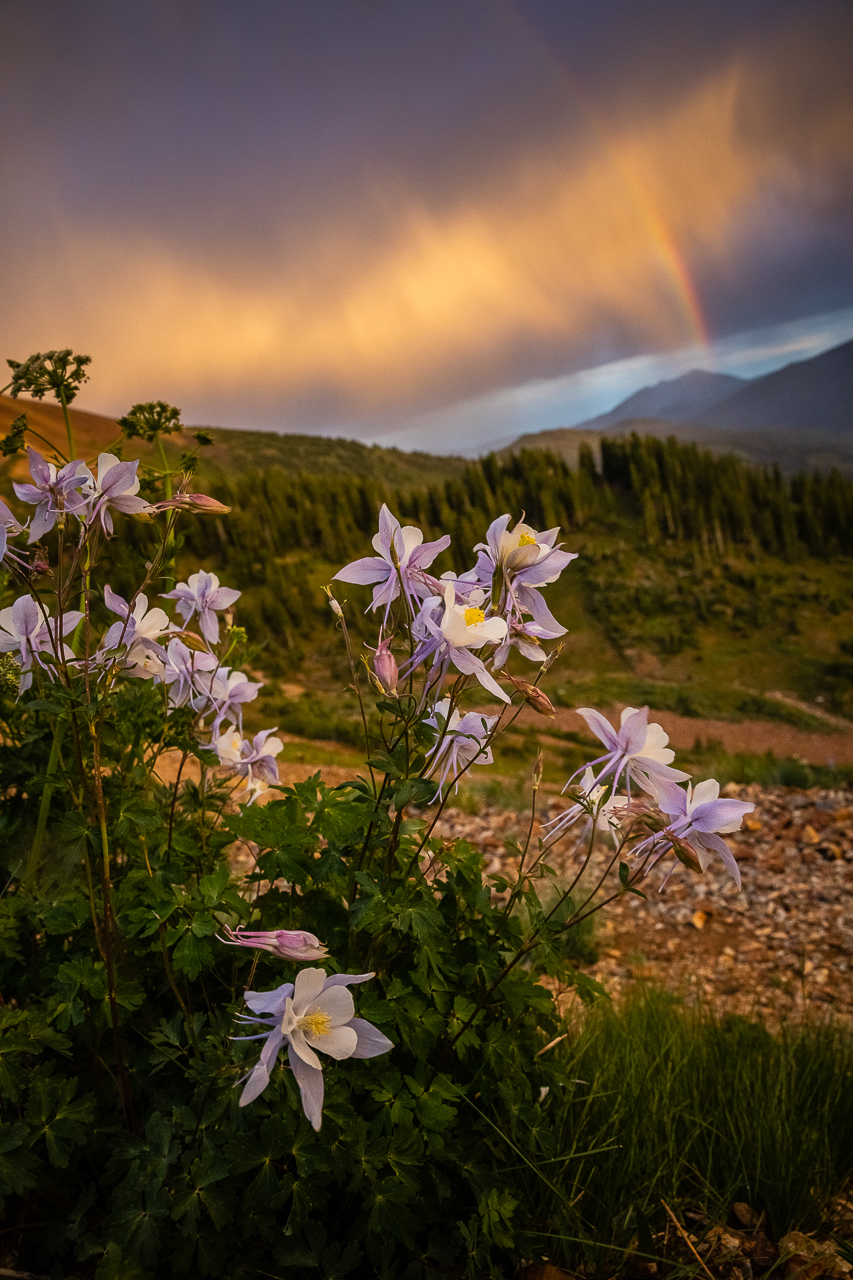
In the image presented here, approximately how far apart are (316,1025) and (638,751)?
2.35 feet

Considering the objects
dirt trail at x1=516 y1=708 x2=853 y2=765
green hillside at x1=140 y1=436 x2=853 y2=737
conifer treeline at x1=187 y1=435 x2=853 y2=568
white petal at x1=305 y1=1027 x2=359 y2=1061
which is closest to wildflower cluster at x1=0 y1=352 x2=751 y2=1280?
white petal at x1=305 y1=1027 x2=359 y2=1061

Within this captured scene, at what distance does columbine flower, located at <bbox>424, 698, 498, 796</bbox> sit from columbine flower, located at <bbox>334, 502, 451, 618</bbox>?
9.3 inches

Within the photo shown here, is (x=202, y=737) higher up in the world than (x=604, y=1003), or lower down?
higher up

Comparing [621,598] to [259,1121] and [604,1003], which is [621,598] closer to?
[604,1003]

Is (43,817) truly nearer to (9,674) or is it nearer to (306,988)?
(9,674)

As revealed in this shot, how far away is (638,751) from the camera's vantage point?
1320mm

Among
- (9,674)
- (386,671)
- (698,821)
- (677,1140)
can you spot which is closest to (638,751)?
(698,821)

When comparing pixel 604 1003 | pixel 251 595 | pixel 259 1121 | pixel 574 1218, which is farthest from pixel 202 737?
pixel 251 595

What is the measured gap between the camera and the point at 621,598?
99.9 ft

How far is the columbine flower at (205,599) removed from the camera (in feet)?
6.44

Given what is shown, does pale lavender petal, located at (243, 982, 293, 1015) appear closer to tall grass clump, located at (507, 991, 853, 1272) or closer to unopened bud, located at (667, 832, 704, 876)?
unopened bud, located at (667, 832, 704, 876)

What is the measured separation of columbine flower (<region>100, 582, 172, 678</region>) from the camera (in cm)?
160

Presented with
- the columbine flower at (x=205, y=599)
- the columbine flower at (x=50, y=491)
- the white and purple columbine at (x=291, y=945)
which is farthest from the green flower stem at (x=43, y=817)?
the white and purple columbine at (x=291, y=945)

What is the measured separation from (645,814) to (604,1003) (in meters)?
2.32
